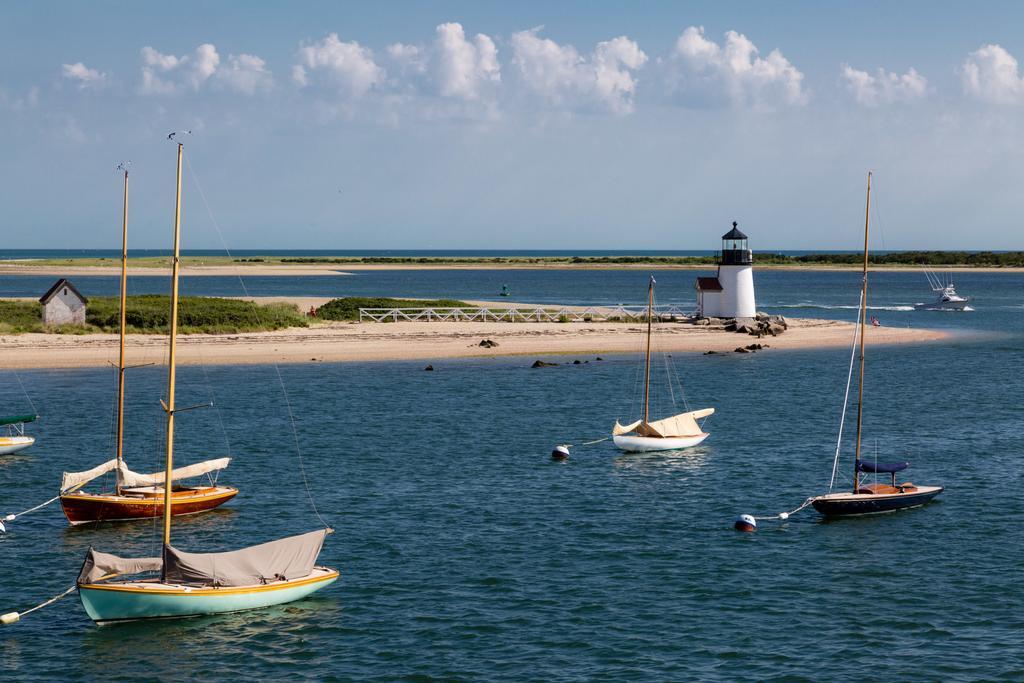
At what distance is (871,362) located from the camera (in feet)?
248

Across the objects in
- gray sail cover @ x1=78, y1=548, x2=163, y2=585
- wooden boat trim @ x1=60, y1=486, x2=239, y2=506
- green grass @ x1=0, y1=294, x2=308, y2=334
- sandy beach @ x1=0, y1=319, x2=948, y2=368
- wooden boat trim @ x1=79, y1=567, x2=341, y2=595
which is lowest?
wooden boat trim @ x1=79, y1=567, x2=341, y2=595

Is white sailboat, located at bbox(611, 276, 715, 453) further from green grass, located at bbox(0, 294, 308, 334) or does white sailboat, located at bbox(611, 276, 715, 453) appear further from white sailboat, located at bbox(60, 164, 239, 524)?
green grass, located at bbox(0, 294, 308, 334)

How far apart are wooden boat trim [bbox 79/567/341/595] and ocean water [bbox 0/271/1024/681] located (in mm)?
642

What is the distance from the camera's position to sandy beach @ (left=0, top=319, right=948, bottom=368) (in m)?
67.1

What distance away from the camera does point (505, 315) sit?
89.7 metres

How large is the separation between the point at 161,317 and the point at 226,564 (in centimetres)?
5520

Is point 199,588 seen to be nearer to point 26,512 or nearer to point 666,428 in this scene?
point 26,512

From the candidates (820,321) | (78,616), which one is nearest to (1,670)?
(78,616)

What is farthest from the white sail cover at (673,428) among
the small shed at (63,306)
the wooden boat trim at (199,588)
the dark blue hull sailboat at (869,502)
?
the small shed at (63,306)

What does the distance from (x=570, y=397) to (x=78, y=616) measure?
34.6 meters

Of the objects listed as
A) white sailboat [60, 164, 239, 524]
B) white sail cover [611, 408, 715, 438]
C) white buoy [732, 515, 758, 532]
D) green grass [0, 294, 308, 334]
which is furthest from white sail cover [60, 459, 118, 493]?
green grass [0, 294, 308, 334]

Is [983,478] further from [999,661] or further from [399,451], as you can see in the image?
[399,451]

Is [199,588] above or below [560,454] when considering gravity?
below

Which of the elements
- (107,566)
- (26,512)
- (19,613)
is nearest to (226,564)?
(107,566)
